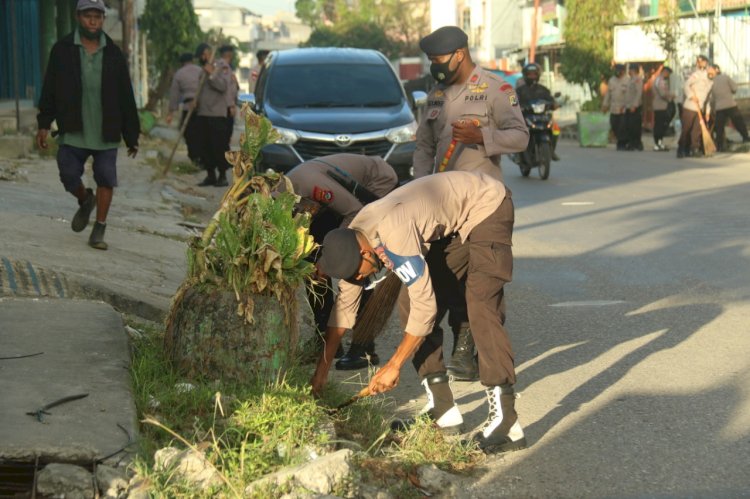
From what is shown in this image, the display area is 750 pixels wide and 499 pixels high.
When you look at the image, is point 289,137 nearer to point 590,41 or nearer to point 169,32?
point 169,32

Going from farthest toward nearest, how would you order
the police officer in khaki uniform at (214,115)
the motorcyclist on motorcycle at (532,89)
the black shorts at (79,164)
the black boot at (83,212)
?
the motorcyclist on motorcycle at (532,89) < the police officer in khaki uniform at (214,115) < the black boot at (83,212) < the black shorts at (79,164)

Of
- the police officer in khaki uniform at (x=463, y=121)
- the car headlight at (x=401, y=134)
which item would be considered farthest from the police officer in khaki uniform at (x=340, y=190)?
the car headlight at (x=401, y=134)

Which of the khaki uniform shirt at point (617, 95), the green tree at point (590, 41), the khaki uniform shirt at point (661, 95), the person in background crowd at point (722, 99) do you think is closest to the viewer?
the person in background crowd at point (722, 99)

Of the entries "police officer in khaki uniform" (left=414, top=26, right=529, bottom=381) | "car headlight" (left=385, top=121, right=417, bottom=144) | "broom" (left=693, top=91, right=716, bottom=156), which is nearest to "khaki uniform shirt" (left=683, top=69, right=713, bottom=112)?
"broom" (left=693, top=91, right=716, bottom=156)

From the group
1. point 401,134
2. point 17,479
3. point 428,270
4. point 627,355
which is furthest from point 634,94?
point 17,479

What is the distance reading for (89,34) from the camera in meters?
9.12

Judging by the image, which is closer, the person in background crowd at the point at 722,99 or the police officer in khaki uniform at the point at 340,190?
the police officer in khaki uniform at the point at 340,190

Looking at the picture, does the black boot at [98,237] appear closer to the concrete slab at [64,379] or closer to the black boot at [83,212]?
the black boot at [83,212]

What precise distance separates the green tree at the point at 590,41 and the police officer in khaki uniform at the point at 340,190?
3431cm

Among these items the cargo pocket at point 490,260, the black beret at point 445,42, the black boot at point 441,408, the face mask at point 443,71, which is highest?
the black beret at point 445,42

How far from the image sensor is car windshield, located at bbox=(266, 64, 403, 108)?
44.5 ft

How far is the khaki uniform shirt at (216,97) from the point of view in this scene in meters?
17.1

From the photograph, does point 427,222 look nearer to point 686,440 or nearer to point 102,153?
point 686,440

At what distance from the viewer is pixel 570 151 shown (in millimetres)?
27984
